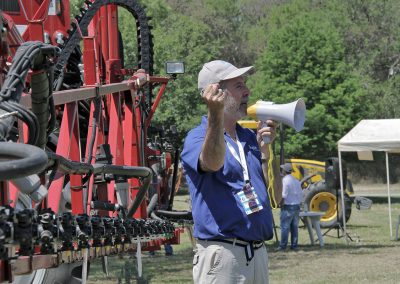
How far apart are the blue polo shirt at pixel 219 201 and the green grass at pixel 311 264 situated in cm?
564

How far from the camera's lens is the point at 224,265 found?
5.07 m

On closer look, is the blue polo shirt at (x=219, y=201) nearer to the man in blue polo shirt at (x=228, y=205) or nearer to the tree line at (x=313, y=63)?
the man in blue polo shirt at (x=228, y=205)

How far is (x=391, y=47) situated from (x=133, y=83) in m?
58.2

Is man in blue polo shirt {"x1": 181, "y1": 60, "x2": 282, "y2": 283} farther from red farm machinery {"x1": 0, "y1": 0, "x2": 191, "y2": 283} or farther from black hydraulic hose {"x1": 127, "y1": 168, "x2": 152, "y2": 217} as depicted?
black hydraulic hose {"x1": 127, "y1": 168, "x2": 152, "y2": 217}

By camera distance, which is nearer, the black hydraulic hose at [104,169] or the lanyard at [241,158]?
the lanyard at [241,158]

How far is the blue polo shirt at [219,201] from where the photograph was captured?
5.10m

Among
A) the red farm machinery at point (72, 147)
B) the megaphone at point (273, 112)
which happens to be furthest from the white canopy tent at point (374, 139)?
the megaphone at point (273, 112)

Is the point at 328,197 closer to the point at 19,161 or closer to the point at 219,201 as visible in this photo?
the point at 219,201

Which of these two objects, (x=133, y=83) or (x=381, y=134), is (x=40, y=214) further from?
(x=381, y=134)

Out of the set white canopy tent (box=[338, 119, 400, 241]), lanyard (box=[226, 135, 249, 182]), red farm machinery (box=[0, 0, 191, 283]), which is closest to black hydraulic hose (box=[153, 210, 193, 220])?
red farm machinery (box=[0, 0, 191, 283])

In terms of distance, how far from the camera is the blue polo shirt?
5.10 metres

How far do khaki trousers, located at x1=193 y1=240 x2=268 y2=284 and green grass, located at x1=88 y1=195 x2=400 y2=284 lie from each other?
5.61 meters

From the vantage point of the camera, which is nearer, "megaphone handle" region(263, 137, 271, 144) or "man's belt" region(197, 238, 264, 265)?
"man's belt" region(197, 238, 264, 265)

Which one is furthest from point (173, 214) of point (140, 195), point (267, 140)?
point (267, 140)
